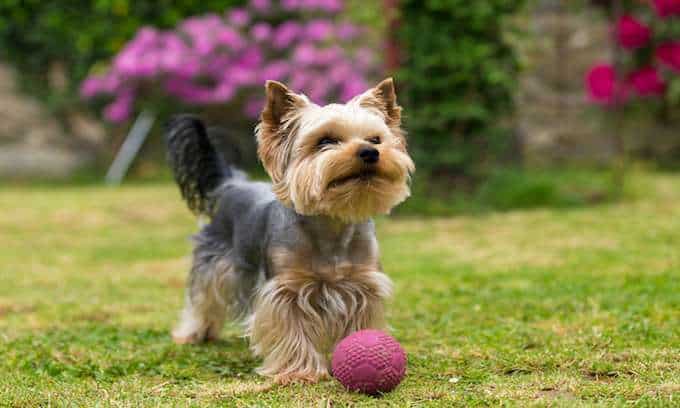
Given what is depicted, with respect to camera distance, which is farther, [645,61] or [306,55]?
[645,61]

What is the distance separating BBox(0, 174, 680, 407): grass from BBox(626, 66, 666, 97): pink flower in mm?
4081

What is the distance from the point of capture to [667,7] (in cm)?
1316

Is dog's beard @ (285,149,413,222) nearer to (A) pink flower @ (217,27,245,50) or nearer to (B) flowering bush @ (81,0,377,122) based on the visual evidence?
(B) flowering bush @ (81,0,377,122)

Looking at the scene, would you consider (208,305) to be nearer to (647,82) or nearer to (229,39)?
(229,39)

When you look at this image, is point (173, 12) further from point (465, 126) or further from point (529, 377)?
point (529, 377)

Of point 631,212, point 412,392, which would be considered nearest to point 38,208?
point 631,212

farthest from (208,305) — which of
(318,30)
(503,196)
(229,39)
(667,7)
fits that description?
(667,7)

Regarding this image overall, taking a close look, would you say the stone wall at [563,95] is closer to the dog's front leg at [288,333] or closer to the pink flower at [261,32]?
the pink flower at [261,32]

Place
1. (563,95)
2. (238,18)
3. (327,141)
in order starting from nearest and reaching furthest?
1. (327,141)
2. (238,18)
3. (563,95)

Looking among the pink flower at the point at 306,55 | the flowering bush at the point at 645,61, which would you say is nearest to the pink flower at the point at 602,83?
the flowering bush at the point at 645,61

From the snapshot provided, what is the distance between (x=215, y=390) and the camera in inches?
149

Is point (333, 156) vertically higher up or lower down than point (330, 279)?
higher up

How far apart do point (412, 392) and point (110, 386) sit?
136cm

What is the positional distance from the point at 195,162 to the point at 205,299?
2.96 feet
